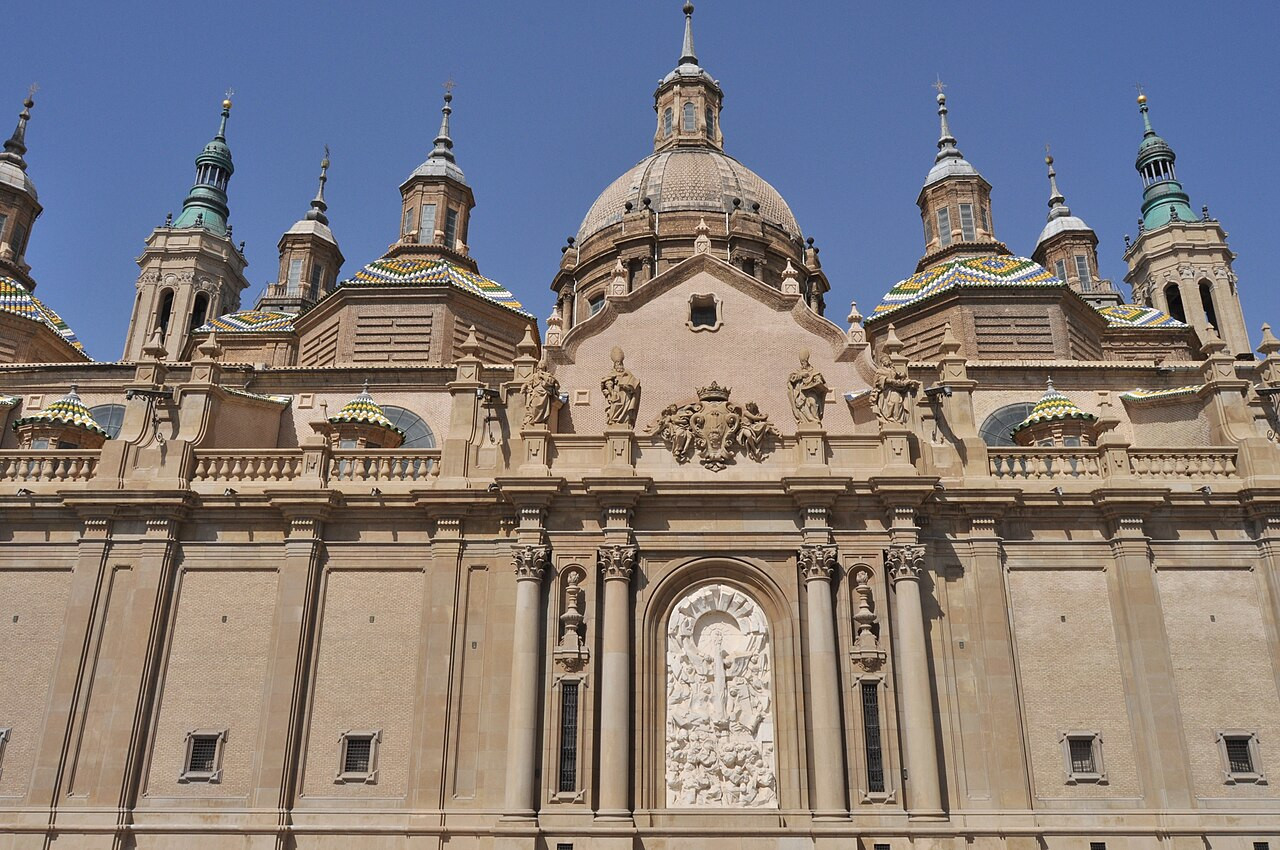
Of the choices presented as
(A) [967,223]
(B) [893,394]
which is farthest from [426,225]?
(B) [893,394]

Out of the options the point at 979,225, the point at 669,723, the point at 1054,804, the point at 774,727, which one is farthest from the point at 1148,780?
the point at 979,225

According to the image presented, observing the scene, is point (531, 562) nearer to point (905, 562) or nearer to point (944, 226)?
point (905, 562)

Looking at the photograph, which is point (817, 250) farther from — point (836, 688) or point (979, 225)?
point (836, 688)

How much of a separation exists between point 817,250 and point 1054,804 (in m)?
28.3

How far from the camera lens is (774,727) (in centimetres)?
2309

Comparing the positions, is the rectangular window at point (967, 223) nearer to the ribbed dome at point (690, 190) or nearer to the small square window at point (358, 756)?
the ribbed dome at point (690, 190)

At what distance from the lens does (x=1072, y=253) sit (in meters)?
54.5

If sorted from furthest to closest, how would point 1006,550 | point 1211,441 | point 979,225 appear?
point 979,225, point 1211,441, point 1006,550

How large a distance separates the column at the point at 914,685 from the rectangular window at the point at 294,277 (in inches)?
1557

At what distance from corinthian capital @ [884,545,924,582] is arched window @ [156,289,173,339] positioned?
4114 centimetres

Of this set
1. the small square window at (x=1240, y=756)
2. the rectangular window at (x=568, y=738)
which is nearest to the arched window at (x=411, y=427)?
the rectangular window at (x=568, y=738)

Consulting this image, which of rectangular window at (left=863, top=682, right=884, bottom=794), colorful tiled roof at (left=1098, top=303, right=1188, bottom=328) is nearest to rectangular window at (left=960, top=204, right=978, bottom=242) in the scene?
colorful tiled roof at (left=1098, top=303, right=1188, bottom=328)

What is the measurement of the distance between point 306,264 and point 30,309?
1575cm

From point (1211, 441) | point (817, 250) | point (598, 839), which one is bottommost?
point (598, 839)
